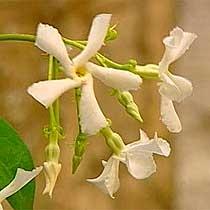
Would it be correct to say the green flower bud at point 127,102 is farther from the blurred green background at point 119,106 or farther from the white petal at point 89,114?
the blurred green background at point 119,106

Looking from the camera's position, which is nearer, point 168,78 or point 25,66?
point 168,78

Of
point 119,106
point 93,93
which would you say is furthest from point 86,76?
point 119,106

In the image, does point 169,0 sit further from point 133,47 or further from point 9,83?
point 9,83

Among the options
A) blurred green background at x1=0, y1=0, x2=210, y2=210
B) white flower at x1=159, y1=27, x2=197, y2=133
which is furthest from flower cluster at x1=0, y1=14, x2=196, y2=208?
blurred green background at x1=0, y1=0, x2=210, y2=210

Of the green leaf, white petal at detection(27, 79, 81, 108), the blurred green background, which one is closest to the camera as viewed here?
white petal at detection(27, 79, 81, 108)

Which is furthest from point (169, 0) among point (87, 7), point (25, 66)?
point (25, 66)

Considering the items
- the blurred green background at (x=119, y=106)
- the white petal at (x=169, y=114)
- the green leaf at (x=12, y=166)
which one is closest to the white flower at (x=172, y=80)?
the white petal at (x=169, y=114)

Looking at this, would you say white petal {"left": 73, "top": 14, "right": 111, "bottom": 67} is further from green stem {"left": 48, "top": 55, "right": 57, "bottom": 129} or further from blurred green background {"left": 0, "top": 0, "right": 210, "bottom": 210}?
blurred green background {"left": 0, "top": 0, "right": 210, "bottom": 210}
